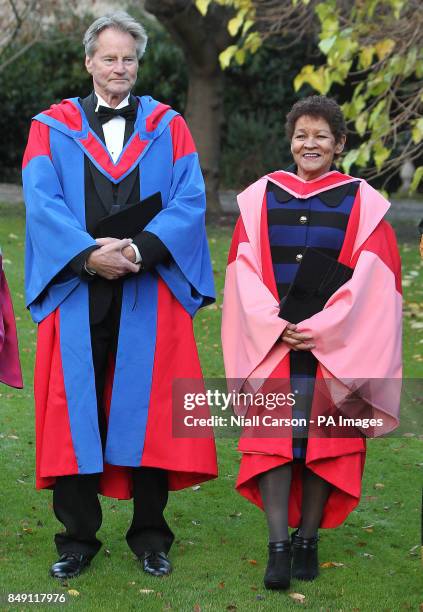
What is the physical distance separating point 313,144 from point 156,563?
1889 mm

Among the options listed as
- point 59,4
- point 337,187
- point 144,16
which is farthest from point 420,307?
point 144,16

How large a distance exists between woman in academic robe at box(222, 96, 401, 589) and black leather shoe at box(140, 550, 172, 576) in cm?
45

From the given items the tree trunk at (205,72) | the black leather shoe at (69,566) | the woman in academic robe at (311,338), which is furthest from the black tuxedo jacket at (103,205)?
the tree trunk at (205,72)

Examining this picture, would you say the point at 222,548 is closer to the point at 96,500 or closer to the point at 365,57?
the point at 96,500

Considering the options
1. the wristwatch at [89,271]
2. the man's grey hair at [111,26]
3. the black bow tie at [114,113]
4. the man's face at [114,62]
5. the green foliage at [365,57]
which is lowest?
the wristwatch at [89,271]

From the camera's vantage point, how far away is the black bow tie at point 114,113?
500cm

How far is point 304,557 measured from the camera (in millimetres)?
4902

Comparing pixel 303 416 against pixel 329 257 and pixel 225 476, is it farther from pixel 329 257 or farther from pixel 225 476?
pixel 225 476

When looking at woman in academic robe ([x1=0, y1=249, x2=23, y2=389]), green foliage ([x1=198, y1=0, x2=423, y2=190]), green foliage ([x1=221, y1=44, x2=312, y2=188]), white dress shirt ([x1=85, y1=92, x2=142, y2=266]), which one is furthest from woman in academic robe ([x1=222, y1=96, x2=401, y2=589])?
green foliage ([x1=221, y1=44, x2=312, y2=188])

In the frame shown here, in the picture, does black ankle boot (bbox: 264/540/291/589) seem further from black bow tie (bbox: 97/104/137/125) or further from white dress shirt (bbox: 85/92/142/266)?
black bow tie (bbox: 97/104/137/125)

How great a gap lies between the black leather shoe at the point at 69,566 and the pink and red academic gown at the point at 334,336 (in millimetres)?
748

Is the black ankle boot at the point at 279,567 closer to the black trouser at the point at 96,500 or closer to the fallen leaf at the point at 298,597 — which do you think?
the fallen leaf at the point at 298,597

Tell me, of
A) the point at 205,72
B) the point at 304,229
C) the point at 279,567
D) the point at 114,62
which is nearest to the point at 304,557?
the point at 279,567

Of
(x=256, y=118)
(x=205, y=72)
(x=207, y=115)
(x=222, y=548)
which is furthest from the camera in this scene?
(x=256, y=118)
